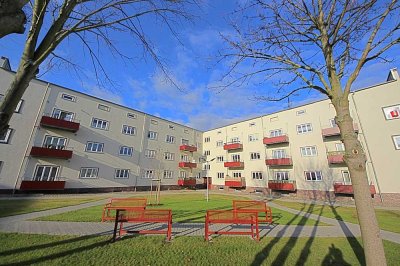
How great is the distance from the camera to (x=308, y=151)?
2533 centimetres

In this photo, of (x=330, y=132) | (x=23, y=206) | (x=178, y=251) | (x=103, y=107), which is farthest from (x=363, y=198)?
(x=103, y=107)

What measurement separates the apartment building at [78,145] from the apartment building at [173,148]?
0.10 m

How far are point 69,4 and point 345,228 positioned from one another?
12.6 meters

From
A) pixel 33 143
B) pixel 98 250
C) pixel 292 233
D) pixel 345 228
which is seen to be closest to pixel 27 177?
pixel 33 143

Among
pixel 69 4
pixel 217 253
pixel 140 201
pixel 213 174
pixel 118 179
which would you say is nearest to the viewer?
pixel 69 4

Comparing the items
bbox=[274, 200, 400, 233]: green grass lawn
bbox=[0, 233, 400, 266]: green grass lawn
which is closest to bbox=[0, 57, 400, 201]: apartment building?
bbox=[274, 200, 400, 233]: green grass lawn

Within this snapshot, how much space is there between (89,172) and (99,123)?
6789 millimetres

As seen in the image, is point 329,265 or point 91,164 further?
point 91,164

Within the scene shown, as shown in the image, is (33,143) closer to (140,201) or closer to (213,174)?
(140,201)

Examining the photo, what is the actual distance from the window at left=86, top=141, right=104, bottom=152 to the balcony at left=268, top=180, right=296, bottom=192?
24.8 m

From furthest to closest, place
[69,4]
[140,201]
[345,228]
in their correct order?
[140,201] → [345,228] → [69,4]

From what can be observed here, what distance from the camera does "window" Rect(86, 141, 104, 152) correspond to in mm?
24336

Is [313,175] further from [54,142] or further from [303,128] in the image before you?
[54,142]

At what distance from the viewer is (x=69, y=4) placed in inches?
120
